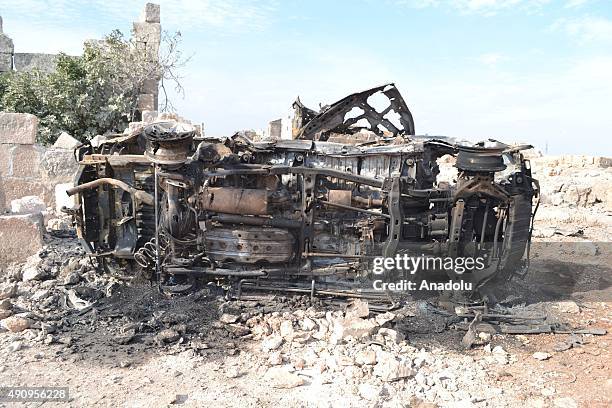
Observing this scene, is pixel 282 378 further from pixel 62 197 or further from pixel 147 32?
pixel 147 32

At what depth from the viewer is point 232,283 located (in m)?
5.70

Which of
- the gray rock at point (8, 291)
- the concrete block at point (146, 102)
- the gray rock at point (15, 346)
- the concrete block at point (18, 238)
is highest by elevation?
the concrete block at point (146, 102)

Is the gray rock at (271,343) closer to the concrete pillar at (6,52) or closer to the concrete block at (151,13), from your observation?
the concrete block at (151,13)

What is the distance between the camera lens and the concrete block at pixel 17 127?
888cm

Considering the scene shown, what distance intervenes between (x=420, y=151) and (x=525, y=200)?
135 cm

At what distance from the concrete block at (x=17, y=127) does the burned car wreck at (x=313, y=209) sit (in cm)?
392

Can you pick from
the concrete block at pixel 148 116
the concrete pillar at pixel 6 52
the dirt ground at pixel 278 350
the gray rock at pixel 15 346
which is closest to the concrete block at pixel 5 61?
the concrete pillar at pixel 6 52

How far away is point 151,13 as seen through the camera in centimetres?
1588

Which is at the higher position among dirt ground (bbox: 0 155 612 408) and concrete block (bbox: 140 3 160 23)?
concrete block (bbox: 140 3 160 23)

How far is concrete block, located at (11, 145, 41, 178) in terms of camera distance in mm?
9211

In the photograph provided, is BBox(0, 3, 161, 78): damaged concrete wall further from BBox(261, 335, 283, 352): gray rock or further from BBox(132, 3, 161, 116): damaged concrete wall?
BBox(261, 335, 283, 352): gray rock

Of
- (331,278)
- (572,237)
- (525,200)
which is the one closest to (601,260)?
(572,237)

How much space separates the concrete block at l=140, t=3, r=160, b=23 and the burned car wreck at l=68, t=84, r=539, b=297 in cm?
1143

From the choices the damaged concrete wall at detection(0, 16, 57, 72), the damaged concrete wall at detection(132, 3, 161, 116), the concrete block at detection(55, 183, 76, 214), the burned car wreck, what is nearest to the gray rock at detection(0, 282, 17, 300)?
the burned car wreck
